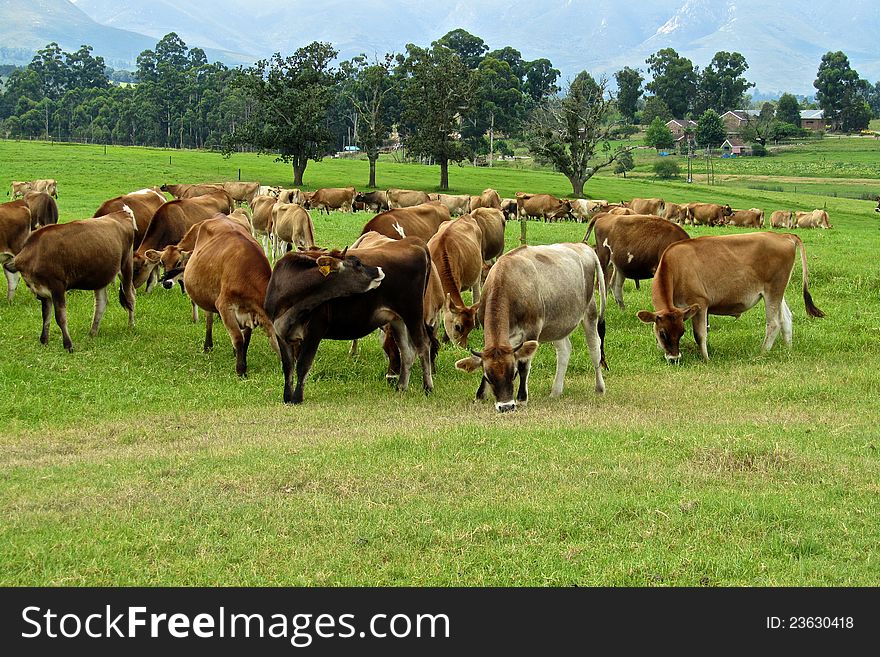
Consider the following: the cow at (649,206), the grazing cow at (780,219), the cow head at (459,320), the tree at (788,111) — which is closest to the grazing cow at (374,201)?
the cow at (649,206)

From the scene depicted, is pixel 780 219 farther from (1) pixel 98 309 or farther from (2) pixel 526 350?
(2) pixel 526 350

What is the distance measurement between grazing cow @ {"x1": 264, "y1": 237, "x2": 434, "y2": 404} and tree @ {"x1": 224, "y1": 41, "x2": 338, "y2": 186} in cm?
4862

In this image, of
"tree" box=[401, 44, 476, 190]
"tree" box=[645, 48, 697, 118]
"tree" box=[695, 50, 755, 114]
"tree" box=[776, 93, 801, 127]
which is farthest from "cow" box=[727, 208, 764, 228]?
"tree" box=[695, 50, 755, 114]

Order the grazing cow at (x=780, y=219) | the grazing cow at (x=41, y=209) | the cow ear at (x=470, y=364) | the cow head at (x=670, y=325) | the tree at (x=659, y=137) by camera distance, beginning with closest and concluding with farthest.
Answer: the cow ear at (x=470, y=364) < the cow head at (x=670, y=325) < the grazing cow at (x=41, y=209) < the grazing cow at (x=780, y=219) < the tree at (x=659, y=137)

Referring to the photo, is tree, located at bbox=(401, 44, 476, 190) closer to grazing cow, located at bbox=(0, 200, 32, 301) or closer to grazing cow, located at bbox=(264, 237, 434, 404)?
grazing cow, located at bbox=(0, 200, 32, 301)

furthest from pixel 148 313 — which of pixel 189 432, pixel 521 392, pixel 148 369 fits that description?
pixel 521 392

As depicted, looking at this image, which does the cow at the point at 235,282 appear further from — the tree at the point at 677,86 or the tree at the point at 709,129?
the tree at the point at 677,86

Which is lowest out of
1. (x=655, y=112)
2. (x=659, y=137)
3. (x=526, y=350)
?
(x=526, y=350)

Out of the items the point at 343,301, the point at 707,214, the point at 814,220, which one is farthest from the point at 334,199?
the point at 343,301

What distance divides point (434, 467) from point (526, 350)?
309cm

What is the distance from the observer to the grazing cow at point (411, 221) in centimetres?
1902

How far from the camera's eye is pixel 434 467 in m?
9.27

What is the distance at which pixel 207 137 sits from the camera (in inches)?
4643

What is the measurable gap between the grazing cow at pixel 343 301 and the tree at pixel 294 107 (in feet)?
160
